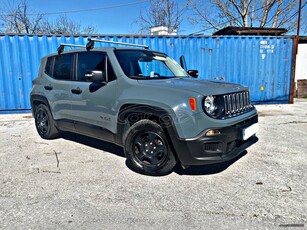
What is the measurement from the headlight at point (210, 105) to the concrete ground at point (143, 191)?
3.11 ft

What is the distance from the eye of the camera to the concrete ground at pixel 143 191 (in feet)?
7.43

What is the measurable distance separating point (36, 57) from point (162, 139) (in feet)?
22.1

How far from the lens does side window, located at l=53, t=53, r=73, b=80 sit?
13.7 ft

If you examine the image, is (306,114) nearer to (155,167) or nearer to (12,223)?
(155,167)

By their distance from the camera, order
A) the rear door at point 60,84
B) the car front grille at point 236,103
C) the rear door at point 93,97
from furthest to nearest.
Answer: the rear door at point 60,84 < the rear door at point 93,97 < the car front grille at point 236,103

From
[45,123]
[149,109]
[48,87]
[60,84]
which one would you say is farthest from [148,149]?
[45,123]

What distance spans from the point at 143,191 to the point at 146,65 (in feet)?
7.10

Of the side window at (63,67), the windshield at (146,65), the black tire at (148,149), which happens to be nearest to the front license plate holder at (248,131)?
the black tire at (148,149)

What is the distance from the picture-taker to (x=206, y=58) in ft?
28.7

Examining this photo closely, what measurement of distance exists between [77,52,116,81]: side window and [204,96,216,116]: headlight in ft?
4.66

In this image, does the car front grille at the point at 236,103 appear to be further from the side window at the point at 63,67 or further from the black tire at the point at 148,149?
the side window at the point at 63,67

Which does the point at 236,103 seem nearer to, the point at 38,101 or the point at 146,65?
the point at 146,65

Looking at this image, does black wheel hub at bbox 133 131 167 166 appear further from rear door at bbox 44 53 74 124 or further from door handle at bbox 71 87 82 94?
rear door at bbox 44 53 74 124

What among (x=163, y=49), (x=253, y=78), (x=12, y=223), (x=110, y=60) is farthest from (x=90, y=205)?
(x=253, y=78)
